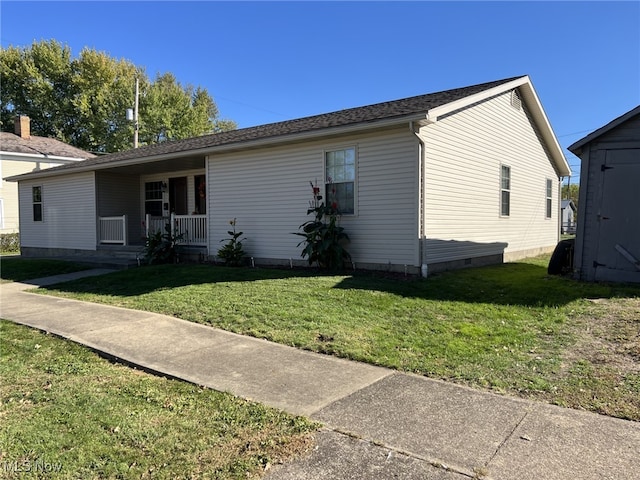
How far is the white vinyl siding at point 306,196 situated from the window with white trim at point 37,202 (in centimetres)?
969

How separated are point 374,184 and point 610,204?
447 centimetres

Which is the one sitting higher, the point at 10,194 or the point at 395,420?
the point at 10,194

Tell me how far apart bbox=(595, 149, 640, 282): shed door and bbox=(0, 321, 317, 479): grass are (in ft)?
25.0

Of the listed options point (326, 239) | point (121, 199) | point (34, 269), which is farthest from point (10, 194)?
point (326, 239)

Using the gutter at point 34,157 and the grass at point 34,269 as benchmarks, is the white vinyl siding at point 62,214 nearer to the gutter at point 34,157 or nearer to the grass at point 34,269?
the grass at point 34,269

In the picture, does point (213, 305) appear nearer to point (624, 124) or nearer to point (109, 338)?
point (109, 338)

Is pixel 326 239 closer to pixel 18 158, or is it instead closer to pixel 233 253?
pixel 233 253

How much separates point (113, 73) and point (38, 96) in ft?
20.1

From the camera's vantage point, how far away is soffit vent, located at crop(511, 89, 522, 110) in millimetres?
13031

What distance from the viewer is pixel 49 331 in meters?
6.15

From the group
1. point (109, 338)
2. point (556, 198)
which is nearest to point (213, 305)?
point (109, 338)

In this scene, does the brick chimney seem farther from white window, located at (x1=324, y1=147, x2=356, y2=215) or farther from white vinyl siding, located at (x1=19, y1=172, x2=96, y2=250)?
white window, located at (x1=324, y1=147, x2=356, y2=215)

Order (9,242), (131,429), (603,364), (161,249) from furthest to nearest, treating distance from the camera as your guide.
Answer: (9,242)
(161,249)
(603,364)
(131,429)

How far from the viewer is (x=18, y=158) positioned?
81.1 ft
